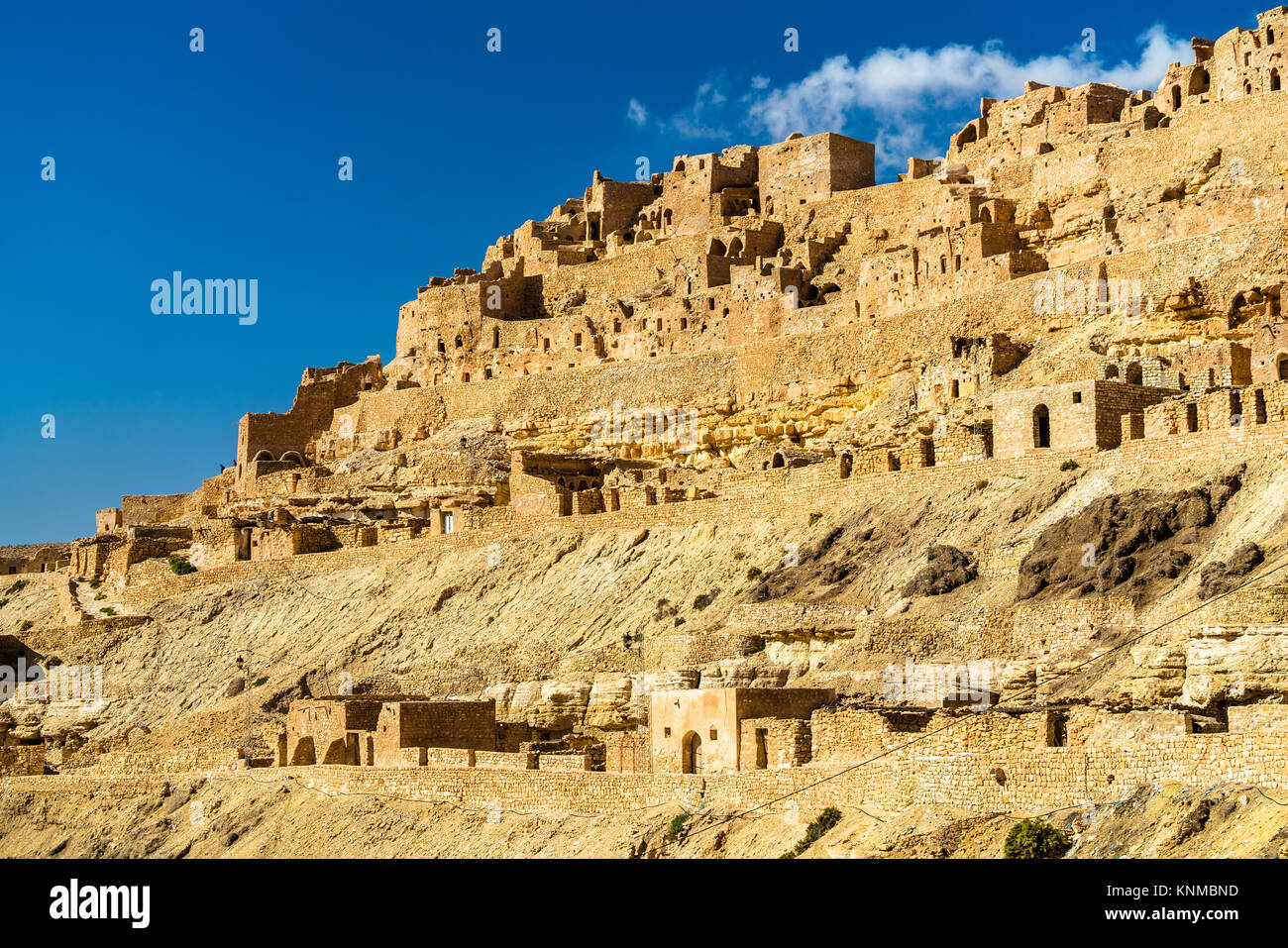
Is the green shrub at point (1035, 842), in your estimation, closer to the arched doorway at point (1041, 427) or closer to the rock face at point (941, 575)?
the rock face at point (941, 575)

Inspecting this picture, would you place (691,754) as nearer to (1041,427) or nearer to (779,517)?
(1041,427)

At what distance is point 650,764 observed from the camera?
26.6 meters

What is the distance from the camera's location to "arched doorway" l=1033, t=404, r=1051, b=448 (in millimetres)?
34875

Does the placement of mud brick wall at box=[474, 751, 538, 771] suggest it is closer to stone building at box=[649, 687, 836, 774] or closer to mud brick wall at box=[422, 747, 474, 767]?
mud brick wall at box=[422, 747, 474, 767]

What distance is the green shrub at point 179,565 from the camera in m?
57.3

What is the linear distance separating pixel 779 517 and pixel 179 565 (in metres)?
Result: 25.5

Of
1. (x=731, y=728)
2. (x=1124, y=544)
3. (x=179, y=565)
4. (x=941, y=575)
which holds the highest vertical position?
(x=179, y=565)

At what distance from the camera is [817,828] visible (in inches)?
846

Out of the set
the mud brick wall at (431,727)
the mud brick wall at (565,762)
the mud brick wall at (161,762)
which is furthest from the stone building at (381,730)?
the mud brick wall at (565,762)

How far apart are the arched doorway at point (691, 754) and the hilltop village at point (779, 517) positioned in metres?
0.05

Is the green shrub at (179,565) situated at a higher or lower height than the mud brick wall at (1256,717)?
higher

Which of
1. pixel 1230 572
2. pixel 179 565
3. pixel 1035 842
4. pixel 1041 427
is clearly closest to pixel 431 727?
pixel 1041 427

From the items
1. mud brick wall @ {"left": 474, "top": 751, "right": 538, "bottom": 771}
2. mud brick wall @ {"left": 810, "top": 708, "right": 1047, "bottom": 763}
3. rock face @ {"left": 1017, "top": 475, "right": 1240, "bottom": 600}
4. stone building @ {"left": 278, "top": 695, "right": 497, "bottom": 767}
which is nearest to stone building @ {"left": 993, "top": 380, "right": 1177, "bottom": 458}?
rock face @ {"left": 1017, "top": 475, "right": 1240, "bottom": 600}
